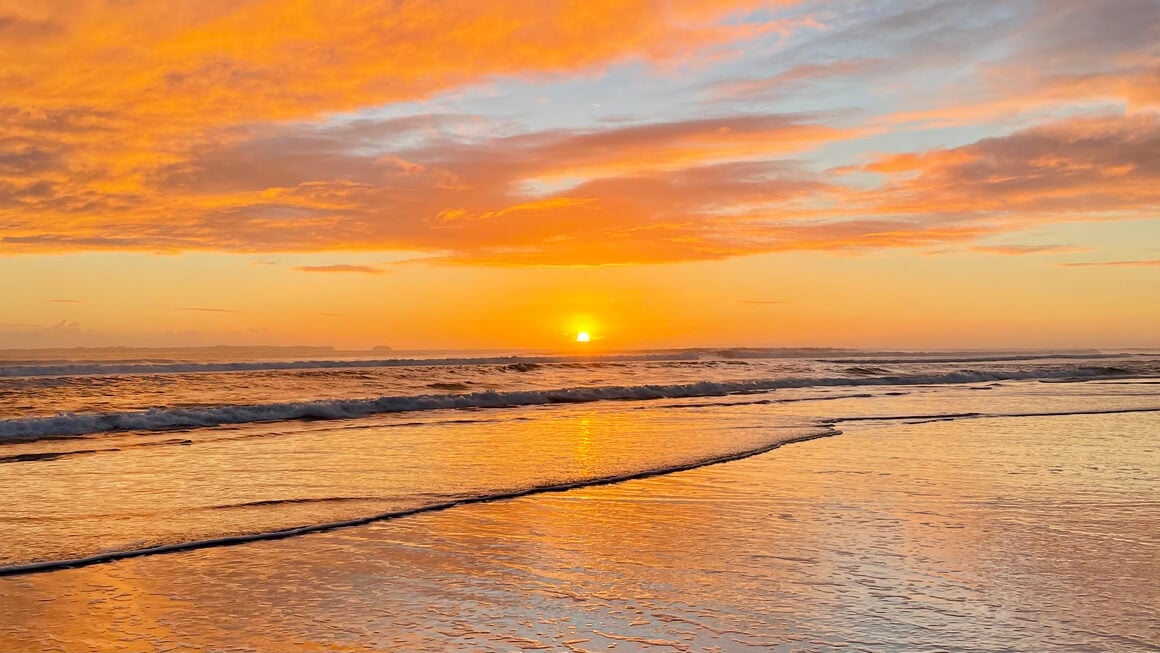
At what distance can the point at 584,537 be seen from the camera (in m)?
7.00

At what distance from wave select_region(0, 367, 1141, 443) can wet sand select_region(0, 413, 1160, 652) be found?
1158 cm

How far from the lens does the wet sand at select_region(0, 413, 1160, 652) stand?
459cm

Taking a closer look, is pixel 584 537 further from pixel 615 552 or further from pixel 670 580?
pixel 670 580

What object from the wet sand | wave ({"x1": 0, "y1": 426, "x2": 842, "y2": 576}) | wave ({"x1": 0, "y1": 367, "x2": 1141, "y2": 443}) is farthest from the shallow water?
wave ({"x1": 0, "y1": 367, "x2": 1141, "y2": 443})

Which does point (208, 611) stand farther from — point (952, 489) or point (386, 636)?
point (952, 489)

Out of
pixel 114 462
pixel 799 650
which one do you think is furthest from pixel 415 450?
pixel 799 650

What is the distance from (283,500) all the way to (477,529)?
8.18 ft

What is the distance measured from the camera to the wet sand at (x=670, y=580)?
4.59 metres

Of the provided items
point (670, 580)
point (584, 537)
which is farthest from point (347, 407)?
point (670, 580)

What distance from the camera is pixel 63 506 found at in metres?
8.32

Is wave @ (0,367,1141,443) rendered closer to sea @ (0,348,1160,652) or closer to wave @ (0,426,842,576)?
sea @ (0,348,1160,652)

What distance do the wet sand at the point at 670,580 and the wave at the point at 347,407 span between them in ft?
38.0

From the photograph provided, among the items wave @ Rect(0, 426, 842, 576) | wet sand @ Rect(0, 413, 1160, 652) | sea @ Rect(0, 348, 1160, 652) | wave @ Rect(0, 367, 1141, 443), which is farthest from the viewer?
wave @ Rect(0, 367, 1141, 443)

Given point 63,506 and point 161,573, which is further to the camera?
point 63,506
